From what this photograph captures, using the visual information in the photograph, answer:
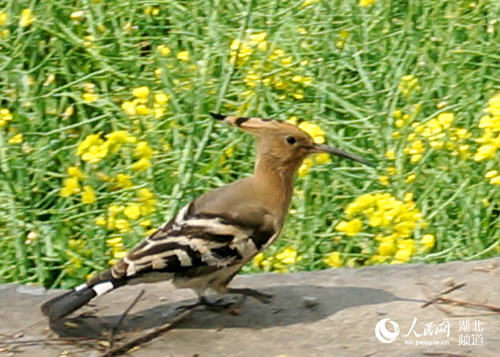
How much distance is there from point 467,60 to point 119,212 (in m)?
1.74

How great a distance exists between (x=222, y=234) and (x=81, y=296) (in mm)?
468

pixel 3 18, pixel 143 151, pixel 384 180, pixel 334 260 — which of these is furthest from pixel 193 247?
pixel 3 18

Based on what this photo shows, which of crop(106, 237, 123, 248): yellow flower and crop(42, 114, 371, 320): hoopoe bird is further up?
crop(42, 114, 371, 320): hoopoe bird

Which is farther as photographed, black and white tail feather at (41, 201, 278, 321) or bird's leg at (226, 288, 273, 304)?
bird's leg at (226, 288, 273, 304)

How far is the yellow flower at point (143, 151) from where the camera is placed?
4531 mm

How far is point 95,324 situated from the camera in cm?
392

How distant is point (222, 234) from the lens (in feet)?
12.6

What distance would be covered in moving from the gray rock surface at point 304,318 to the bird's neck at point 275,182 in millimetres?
335

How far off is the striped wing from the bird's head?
0.26 metres

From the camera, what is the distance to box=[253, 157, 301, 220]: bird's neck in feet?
13.1

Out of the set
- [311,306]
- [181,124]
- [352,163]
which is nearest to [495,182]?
[352,163]

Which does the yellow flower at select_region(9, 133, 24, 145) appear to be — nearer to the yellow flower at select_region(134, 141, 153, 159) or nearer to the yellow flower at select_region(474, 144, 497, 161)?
the yellow flower at select_region(134, 141, 153, 159)

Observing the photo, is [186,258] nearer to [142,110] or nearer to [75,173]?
[75,173]

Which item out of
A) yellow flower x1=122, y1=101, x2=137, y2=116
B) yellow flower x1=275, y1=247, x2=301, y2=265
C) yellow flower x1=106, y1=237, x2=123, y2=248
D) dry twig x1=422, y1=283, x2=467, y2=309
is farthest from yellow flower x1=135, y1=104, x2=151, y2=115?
dry twig x1=422, y1=283, x2=467, y2=309
